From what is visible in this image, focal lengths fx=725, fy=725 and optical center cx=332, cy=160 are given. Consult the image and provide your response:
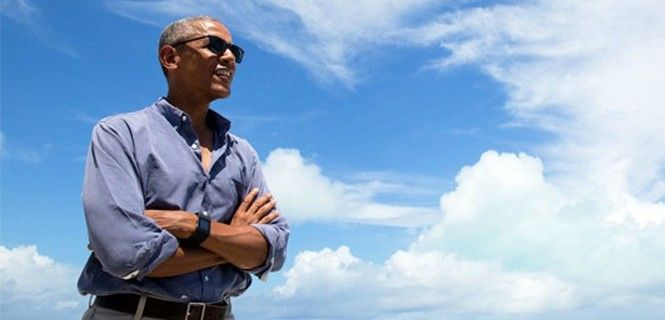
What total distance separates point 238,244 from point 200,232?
0.31 metres

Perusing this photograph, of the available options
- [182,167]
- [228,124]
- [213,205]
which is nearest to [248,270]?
[213,205]

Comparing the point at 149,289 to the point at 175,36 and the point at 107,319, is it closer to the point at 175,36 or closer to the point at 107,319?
the point at 107,319

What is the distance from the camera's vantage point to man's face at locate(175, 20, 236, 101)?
565 centimetres

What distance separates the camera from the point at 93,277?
4984mm

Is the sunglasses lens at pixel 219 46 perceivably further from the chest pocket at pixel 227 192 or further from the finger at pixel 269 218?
the finger at pixel 269 218

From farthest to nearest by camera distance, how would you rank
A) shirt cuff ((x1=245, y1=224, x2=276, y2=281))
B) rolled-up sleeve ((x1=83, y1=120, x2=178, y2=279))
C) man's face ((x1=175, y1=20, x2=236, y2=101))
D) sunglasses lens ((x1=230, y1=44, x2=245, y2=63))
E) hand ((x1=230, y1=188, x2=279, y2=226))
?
sunglasses lens ((x1=230, y1=44, x2=245, y2=63)), man's face ((x1=175, y1=20, x2=236, y2=101)), hand ((x1=230, y1=188, x2=279, y2=226)), shirt cuff ((x1=245, y1=224, x2=276, y2=281)), rolled-up sleeve ((x1=83, y1=120, x2=178, y2=279))

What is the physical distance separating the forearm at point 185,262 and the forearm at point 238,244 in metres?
0.05

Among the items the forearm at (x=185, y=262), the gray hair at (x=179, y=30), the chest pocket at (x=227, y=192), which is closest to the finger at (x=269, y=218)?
the chest pocket at (x=227, y=192)

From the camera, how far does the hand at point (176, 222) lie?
4.86 metres

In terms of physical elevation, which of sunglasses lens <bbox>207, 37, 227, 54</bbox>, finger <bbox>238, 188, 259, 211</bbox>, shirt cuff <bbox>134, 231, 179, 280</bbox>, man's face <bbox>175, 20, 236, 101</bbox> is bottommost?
shirt cuff <bbox>134, 231, 179, 280</bbox>

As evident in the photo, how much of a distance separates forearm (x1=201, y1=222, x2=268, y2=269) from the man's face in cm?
115

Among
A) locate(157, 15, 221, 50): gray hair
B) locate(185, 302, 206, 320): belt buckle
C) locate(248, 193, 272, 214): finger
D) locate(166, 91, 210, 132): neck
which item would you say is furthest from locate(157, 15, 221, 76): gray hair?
locate(185, 302, 206, 320): belt buckle

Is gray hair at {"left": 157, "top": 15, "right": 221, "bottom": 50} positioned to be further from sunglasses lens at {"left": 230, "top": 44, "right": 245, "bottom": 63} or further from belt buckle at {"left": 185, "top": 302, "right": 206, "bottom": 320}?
belt buckle at {"left": 185, "top": 302, "right": 206, "bottom": 320}

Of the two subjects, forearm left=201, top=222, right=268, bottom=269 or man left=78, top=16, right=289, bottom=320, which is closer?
man left=78, top=16, right=289, bottom=320
